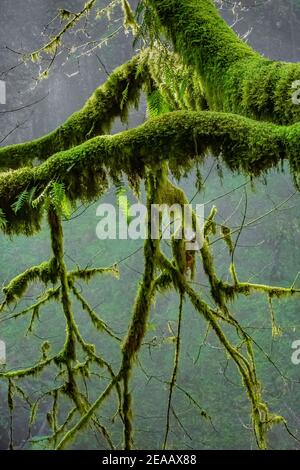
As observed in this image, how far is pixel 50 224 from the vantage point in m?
2.93

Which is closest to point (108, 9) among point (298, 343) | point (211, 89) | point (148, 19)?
point (148, 19)

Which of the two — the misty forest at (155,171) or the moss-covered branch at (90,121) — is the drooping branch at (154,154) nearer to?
the misty forest at (155,171)

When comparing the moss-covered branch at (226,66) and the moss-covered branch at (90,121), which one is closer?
the moss-covered branch at (226,66)

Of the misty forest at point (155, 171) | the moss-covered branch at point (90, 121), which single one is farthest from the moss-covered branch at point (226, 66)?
the moss-covered branch at point (90, 121)

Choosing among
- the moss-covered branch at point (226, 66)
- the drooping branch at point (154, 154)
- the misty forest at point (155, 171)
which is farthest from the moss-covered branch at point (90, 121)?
the drooping branch at point (154, 154)

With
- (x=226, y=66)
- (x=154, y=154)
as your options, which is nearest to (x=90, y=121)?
(x=226, y=66)

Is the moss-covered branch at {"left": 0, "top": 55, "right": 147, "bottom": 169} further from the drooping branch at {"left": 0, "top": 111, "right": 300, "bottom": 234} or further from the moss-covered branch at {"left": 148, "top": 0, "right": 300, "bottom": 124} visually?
the drooping branch at {"left": 0, "top": 111, "right": 300, "bottom": 234}

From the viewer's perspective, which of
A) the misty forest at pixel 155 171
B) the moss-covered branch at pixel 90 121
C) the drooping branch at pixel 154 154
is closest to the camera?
the drooping branch at pixel 154 154

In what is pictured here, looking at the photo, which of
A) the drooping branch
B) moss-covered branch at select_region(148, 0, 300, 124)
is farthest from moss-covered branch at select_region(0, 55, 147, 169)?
the drooping branch

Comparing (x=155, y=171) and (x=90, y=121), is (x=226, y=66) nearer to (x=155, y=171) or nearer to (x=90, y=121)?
(x=155, y=171)

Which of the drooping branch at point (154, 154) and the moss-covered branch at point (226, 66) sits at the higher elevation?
the moss-covered branch at point (226, 66)

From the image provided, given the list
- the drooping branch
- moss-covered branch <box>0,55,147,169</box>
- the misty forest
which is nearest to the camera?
the drooping branch

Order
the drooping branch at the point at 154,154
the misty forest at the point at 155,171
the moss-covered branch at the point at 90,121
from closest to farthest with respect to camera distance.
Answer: the drooping branch at the point at 154,154
the misty forest at the point at 155,171
the moss-covered branch at the point at 90,121

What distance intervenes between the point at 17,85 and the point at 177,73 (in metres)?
20.5
